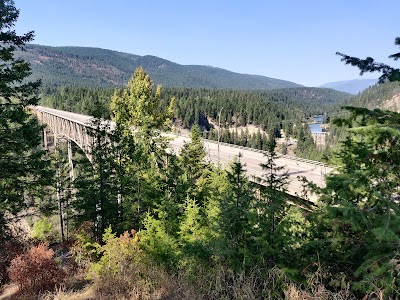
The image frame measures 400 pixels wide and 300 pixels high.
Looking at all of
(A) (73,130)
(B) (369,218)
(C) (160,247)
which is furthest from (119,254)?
(A) (73,130)

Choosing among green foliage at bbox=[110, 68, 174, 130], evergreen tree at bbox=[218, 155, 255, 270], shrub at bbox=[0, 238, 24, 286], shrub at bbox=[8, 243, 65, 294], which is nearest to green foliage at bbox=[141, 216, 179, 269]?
shrub at bbox=[8, 243, 65, 294]

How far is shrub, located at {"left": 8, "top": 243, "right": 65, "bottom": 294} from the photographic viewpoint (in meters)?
9.35

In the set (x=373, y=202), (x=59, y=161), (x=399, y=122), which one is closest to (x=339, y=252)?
(x=373, y=202)

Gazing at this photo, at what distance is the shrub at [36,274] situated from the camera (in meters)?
9.35

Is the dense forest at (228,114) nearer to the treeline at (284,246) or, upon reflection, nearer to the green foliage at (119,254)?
the green foliage at (119,254)

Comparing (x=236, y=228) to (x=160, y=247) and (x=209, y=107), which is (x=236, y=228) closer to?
(x=160, y=247)

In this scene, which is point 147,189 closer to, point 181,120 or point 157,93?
point 157,93

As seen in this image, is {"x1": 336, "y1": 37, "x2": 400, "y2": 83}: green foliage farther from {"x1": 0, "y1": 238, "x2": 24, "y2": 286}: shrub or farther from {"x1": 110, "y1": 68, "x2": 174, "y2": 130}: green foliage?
{"x1": 110, "y1": 68, "x2": 174, "y2": 130}: green foliage

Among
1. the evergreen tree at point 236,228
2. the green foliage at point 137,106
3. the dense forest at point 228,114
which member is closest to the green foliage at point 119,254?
the evergreen tree at point 236,228

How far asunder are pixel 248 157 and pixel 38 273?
94.6 feet

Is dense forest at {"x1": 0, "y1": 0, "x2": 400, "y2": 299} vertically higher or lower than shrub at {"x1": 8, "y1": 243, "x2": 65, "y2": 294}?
higher

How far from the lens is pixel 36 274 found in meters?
9.57

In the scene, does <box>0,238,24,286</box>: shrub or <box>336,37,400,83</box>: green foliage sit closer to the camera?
<box>336,37,400,83</box>: green foliage

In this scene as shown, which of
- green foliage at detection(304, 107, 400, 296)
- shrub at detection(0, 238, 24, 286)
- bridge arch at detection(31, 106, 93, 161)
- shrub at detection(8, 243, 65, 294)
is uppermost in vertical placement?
green foliage at detection(304, 107, 400, 296)
